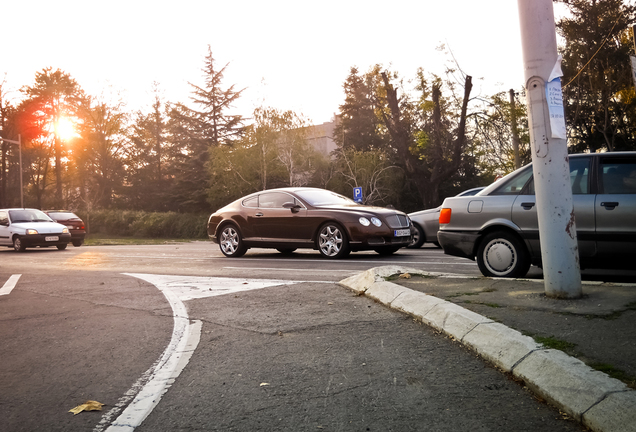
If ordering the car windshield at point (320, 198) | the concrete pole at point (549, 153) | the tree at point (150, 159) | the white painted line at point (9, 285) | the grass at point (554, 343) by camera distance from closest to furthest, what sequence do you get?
the grass at point (554, 343) < the concrete pole at point (549, 153) < the white painted line at point (9, 285) < the car windshield at point (320, 198) < the tree at point (150, 159)

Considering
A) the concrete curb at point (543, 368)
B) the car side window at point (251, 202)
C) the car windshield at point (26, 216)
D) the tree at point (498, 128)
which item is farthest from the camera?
the tree at point (498, 128)

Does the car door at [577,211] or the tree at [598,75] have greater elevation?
the tree at [598,75]

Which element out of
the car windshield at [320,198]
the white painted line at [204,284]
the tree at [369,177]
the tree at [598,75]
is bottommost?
the white painted line at [204,284]

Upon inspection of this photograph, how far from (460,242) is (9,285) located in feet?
23.8

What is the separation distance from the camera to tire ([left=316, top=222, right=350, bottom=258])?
1208 centimetres

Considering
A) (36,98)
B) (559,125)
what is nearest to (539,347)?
(559,125)

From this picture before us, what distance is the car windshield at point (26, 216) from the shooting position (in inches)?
853

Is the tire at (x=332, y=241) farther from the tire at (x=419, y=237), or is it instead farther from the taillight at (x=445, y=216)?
the taillight at (x=445, y=216)

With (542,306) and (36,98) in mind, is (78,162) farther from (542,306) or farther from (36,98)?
(542,306)

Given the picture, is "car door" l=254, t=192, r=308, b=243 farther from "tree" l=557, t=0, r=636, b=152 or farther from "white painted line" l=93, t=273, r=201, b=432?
"tree" l=557, t=0, r=636, b=152

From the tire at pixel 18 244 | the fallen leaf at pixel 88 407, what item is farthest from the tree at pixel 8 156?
the fallen leaf at pixel 88 407

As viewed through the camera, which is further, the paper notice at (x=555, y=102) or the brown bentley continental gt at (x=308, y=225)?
the brown bentley continental gt at (x=308, y=225)

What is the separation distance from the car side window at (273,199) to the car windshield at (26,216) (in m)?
12.4

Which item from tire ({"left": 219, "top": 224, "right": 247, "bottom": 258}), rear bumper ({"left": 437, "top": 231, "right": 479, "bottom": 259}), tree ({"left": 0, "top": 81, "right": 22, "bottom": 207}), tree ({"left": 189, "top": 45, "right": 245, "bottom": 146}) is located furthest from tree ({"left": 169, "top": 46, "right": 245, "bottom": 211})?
rear bumper ({"left": 437, "top": 231, "right": 479, "bottom": 259})
